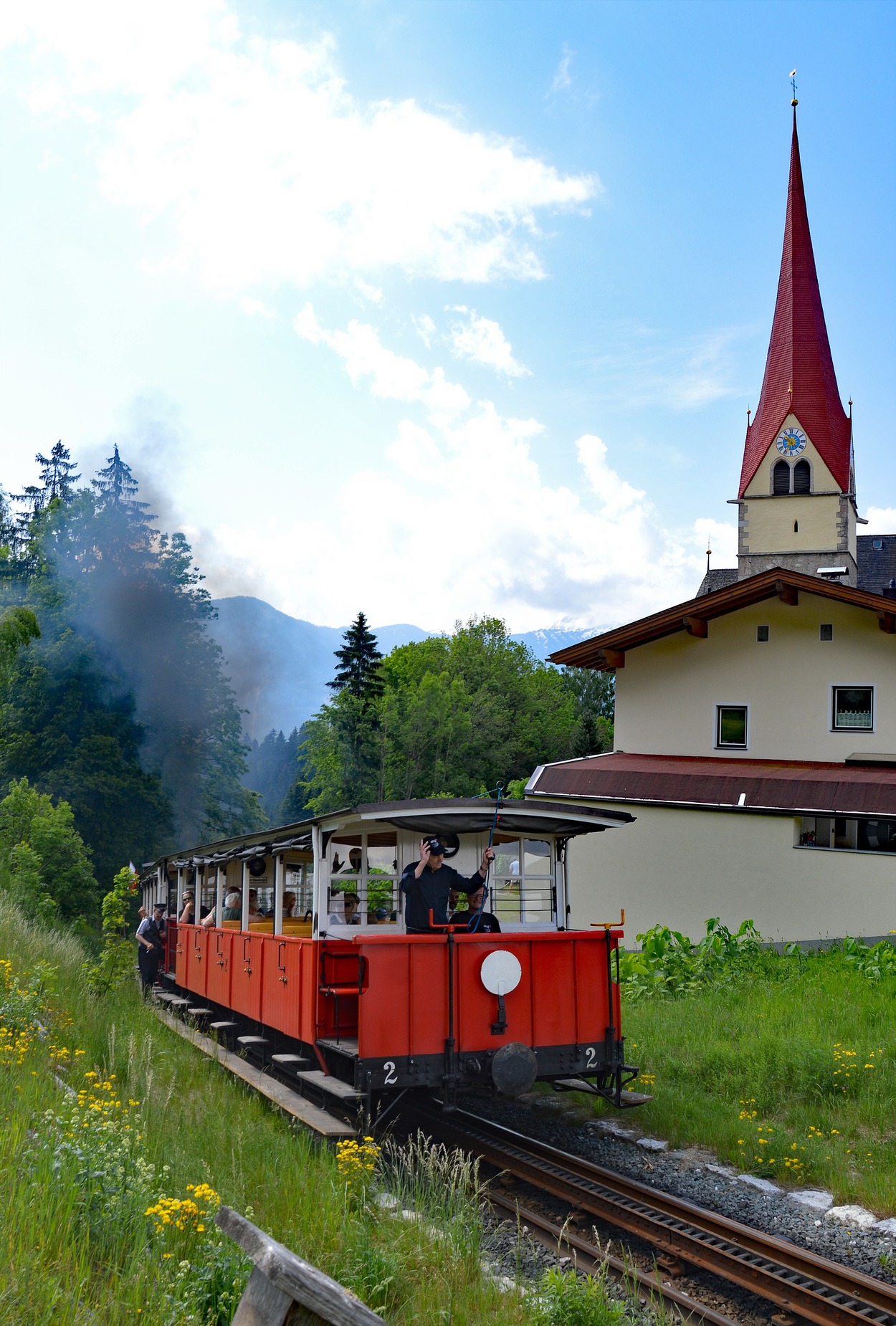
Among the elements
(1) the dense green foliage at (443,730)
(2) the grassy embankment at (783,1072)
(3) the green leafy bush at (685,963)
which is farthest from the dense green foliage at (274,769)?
(2) the grassy embankment at (783,1072)

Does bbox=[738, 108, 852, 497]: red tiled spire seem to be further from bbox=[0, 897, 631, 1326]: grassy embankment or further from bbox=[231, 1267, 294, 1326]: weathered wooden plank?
bbox=[231, 1267, 294, 1326]: weathered wooden plank

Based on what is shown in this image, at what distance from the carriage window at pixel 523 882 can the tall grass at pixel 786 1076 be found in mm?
2070

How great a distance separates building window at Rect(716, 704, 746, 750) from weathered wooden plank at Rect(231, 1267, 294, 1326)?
21.1 meters

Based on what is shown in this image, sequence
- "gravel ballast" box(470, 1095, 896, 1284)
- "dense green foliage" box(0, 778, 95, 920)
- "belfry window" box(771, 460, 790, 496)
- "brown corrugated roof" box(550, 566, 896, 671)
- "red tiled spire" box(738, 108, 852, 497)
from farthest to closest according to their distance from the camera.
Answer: "belfry window" box(771, 460, 790, 496) → "red tiled spire" box(738, 108, 852, 497) → "dense green foliage" box(0, 778, 95, 920) → "brown corrugated roof" box(550, 566, 896, 671) → "gravel ballast" box(470, 1095, 896, 1284)

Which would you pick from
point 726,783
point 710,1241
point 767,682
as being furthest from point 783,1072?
point 767,682

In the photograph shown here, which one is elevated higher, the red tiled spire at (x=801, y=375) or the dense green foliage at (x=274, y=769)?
the red tiled spire at (x=801, y=375)

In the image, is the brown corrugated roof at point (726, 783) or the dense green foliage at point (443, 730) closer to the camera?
the brown corrugated roof at point (726, 783)

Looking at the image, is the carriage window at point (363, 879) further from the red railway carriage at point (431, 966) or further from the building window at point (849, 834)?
the building window at point (849, 834)

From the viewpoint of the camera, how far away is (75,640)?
1725 inches

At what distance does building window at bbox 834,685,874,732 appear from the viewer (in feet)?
69.1

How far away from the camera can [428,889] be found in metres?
8.80

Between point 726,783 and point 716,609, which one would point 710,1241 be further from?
point 716,609

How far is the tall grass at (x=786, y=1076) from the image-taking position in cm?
816

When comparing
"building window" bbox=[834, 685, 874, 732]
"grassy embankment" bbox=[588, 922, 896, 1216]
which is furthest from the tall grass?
"building window" bbox=[834, 685, 874, 732]
